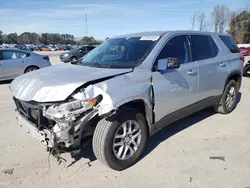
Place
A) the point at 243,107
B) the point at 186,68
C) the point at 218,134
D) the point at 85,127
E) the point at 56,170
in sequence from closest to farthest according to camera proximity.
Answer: the point at 85,127, the point at 56,170, the point at 186,68, the point at 218,134, the point at 243,107

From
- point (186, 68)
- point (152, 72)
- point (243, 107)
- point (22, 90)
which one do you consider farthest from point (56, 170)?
point (243, 107)

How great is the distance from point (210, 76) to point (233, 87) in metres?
1.30

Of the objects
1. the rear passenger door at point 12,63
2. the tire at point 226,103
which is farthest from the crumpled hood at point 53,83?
the rear passenger door at point 12,63

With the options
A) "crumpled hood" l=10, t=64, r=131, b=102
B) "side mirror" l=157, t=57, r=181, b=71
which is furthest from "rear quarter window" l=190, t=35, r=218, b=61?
"crumpled hood" l=10, t=64, r=131, b=102

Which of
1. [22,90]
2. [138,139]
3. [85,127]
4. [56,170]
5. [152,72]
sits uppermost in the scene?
[152,72]

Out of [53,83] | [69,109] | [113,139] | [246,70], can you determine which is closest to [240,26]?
[246,70]

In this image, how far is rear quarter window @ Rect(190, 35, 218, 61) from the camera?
12.9ft

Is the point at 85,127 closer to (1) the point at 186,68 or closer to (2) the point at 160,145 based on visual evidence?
(2) the point at 160,145

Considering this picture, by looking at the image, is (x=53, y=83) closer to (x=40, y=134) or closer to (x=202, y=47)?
(x=40, y=134)

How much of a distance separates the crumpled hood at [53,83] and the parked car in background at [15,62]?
630 cm

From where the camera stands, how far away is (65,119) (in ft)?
7.88

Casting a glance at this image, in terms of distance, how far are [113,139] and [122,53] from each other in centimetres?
150

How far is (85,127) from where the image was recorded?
107 inches

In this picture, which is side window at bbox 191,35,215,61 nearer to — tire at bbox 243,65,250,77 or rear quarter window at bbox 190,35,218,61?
rear quarter window at bbox 190,35,218,61
